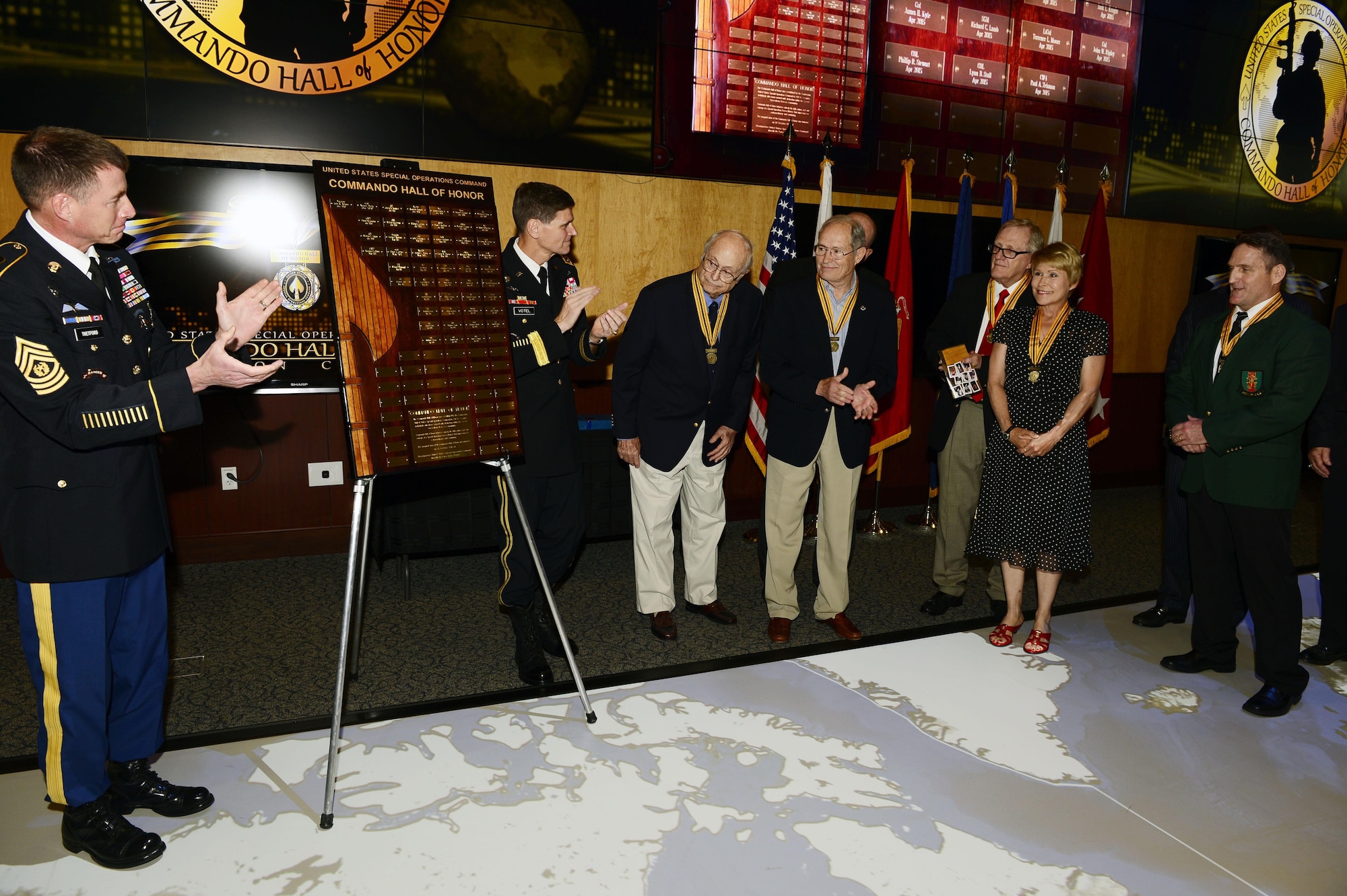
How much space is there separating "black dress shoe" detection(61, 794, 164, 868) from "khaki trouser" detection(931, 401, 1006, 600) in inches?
123

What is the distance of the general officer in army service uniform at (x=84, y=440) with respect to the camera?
71.8 inches

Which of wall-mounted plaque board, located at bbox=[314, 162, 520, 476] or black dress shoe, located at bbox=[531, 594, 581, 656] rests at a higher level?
wall-mounted plaque board, located at bbox=[314, 162, 520, 476]

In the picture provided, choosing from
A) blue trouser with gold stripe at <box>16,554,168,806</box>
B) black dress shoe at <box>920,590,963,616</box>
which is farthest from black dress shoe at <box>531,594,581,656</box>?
black dress shoe at <box>920,590,963,616</box>

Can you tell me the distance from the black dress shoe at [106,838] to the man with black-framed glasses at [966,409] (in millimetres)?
3053

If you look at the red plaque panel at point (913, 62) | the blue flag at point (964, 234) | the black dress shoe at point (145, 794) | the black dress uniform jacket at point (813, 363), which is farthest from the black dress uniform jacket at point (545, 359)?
the red plaque panel at point (913, 62)

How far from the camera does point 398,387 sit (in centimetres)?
223

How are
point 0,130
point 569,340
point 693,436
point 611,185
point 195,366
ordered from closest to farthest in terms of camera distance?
1. point 195,366
2. point 569,340
3. point 693,436
4. point 0,130
5. point 611,185

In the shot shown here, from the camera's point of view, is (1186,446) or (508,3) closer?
(1186,446)

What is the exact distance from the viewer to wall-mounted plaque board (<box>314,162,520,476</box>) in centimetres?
215

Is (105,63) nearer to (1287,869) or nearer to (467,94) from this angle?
(467,94)

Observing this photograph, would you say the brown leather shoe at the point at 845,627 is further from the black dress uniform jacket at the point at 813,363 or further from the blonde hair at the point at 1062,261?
the blonde hair at the point at 1062,261

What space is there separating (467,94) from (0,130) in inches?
83.1

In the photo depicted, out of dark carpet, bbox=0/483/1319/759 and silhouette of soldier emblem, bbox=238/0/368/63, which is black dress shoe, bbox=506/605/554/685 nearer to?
dark carpet, bbox=0/483/1319/759

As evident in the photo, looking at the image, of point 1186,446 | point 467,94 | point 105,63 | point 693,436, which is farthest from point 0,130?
point 1186,446
